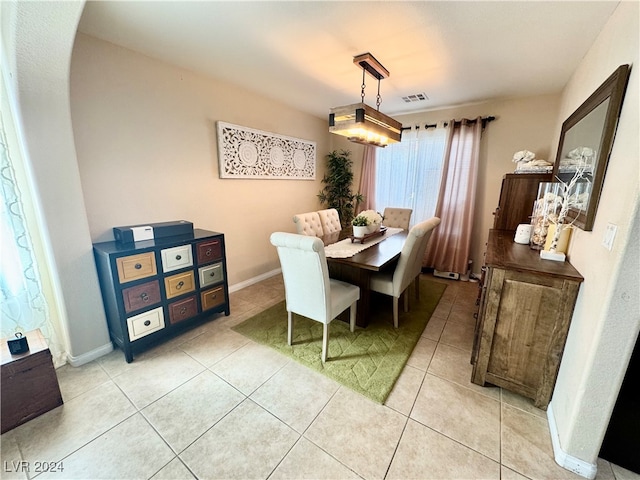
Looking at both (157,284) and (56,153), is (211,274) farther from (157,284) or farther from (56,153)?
(56,153)

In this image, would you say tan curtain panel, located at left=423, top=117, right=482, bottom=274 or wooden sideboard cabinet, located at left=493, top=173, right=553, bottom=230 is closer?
wooden sideboard cabinet, located at left=493, top=173, right=553, bottom=230

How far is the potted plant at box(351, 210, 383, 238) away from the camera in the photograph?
285cm

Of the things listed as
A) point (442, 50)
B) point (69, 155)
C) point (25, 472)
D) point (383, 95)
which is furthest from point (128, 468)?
point (383, 95)

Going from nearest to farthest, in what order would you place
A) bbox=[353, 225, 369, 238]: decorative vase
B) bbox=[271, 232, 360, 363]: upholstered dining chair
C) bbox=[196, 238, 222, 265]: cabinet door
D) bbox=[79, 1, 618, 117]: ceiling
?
bbox=[79, 1, 618, 117]: ceiling < bbox=[271, 232, 360, 363]: upholstered dining chair < bbox=[196, 238, 222, 265]: cabinet door < bbox=[353, 225, 369, 238]: decorative vase

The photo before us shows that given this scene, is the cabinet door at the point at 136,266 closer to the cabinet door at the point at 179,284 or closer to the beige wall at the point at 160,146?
the cabinet door at the point at 179,284

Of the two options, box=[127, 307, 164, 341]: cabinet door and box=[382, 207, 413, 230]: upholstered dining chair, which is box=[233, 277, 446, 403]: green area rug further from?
box=[382, 207, 413, 230]: upholstered dining chair

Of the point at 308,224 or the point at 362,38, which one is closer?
the point at 362,38

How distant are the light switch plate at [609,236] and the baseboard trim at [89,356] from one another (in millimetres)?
3310

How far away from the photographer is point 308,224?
129 inches

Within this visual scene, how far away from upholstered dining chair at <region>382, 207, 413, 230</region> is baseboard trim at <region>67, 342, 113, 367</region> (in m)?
3.54

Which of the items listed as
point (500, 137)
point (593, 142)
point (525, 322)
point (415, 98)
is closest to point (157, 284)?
point (525, 322)

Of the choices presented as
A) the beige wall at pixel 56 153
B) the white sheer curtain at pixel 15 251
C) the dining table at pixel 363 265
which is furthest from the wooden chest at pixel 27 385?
the dining table at pixel 363 265

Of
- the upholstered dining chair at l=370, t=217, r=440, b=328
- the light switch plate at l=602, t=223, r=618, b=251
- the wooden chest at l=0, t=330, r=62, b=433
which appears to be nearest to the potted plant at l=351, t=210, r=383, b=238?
the upholstered dining chair at l=370, t=217, r=440, b=328

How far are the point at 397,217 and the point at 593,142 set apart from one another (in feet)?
7.98
